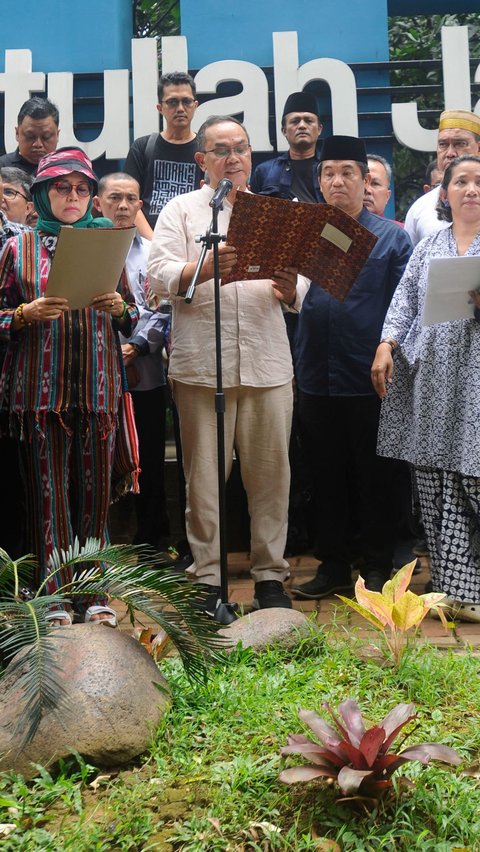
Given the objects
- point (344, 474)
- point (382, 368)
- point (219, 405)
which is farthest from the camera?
point (344, 474)

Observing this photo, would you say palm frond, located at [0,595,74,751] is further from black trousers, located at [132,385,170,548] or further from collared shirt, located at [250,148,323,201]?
collared shirt, located at [250,148,323,201]

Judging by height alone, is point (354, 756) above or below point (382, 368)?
below

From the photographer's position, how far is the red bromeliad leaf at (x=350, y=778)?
273 cm

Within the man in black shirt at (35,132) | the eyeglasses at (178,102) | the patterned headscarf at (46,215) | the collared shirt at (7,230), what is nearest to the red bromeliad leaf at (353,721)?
the patterned headscarf at (46,215)

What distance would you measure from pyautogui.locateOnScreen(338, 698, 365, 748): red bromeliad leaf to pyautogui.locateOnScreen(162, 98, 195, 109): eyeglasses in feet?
15.9

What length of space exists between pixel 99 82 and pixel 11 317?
622cm

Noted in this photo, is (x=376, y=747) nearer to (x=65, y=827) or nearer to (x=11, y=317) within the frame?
(x=65, y=827)

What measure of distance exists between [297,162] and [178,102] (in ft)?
2.92

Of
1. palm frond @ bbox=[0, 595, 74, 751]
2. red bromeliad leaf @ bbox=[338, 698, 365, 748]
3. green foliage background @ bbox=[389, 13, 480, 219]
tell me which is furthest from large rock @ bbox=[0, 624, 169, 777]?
green foliage background @ bbox=[389, 13, 480, 219]

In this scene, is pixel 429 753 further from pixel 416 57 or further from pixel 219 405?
pixel 416 57

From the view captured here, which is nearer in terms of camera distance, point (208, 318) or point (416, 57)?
point (208, 318)

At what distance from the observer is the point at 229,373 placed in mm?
4922

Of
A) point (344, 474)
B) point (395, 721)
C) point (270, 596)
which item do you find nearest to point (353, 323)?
point (344, 474)

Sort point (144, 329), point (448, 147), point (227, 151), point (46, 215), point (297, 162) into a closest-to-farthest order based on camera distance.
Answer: point (46, 215)
point (227, 151)
point (144, 329)
point (448, 147)
point (297, 162)
